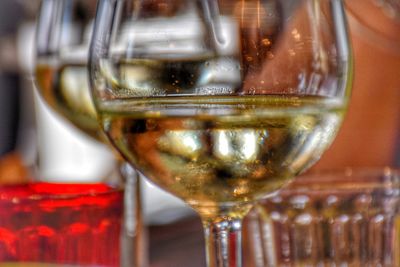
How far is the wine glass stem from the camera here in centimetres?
40

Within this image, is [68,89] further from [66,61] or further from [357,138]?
[357,138]

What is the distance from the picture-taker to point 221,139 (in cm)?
38

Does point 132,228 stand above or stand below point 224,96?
below

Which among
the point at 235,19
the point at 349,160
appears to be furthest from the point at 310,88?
the point at 349,160

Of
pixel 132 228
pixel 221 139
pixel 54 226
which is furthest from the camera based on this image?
pixel 132 228

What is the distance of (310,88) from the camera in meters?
0.39

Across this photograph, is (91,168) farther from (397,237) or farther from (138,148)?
(138,148)

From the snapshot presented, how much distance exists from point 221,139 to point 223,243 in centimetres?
5

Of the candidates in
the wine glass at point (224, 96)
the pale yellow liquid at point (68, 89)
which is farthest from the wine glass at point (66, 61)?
the wine glass at point (224, 96)

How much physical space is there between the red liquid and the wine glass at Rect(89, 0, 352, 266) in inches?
3.8

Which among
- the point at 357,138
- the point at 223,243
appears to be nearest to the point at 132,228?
the point at 223,243

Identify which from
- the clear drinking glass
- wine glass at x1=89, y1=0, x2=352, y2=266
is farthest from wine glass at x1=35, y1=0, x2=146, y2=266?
wine glass at x1=89, y1=0, x2=352, y2=266

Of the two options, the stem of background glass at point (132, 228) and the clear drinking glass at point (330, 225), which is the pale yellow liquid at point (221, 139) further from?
the stem of background glass at point (132, 228)

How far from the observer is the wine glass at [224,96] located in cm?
38
